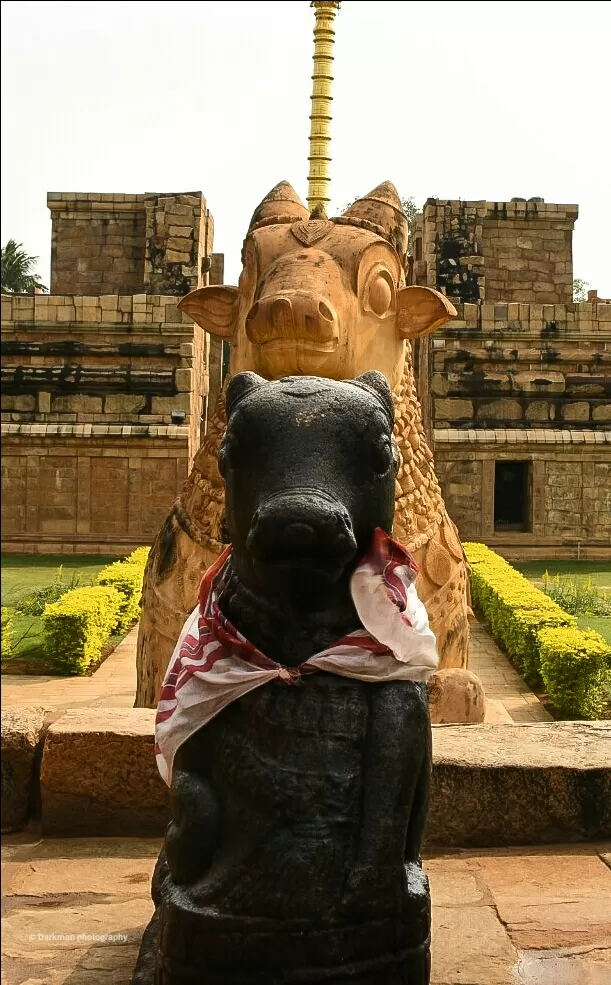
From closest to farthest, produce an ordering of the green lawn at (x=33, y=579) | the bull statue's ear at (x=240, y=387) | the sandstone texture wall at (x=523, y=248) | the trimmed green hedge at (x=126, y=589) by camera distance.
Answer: the bull statue's ear at (x=240, y=387), the green lawn at (x=33, y=579), the trimmed green hedge at (x=126, y=589), the sandstone texture wall at (x=523, y=248)

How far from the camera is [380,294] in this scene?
4184 millimetres

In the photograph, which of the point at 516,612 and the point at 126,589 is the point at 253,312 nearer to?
the point at 516,612

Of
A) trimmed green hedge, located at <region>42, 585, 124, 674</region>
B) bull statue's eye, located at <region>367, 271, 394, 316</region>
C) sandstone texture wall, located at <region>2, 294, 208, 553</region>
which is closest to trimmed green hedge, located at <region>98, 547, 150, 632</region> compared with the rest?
trimmed green hedge, located at <region>42, 585, 124, 674</region>

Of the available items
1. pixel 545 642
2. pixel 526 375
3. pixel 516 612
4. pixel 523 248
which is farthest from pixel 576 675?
pixel 523 248

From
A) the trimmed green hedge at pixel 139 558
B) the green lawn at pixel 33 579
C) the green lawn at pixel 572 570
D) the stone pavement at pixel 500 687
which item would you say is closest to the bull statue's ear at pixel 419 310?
the stone pavement at pixel 500 687

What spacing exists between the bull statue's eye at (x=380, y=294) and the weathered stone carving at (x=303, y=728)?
72.7 inches

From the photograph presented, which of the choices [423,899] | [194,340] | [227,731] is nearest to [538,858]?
[423,899]

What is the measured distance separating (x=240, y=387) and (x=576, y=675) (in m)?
4.73

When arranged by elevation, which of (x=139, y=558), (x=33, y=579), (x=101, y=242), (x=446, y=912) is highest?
(x=101, y=242)

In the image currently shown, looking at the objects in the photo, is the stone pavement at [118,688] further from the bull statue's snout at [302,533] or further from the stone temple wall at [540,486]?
the stone temple wall at [540,486]

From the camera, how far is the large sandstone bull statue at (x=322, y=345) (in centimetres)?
396

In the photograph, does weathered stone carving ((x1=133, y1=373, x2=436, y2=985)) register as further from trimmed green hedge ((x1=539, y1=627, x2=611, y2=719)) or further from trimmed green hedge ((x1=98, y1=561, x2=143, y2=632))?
trimmed green hedge ((x1=98, y1=561, x2=143, y2=632))

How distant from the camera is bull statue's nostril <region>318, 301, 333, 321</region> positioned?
3.84 meters

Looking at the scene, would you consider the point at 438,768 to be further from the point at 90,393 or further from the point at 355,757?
the point at 90,393
